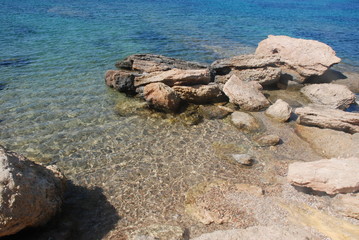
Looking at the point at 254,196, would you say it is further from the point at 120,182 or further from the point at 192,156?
the point at 120,182

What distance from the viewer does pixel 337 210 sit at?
21.8 feet

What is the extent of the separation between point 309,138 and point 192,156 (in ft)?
15.7

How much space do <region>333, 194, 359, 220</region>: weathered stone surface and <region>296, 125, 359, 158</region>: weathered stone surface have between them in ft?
9.19

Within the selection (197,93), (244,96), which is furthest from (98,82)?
(244,96)

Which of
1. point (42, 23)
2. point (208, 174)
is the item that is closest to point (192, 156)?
point (208, 174)

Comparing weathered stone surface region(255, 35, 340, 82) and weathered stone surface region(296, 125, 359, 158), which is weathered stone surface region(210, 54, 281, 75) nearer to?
weathered stone surface region(255, 35, 340, 82)

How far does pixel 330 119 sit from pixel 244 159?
14.4ft

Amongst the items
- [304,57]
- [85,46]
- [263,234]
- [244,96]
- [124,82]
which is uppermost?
[85,46]

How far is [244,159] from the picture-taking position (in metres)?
8.85

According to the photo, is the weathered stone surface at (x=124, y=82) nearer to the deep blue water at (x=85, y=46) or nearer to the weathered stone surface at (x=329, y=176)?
the deep blue water at (x=85, y=46)

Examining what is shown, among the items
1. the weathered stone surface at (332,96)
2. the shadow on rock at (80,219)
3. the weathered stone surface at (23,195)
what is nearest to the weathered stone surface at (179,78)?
the weathered stone surface at (332,96)

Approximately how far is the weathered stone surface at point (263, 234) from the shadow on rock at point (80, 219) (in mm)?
2443

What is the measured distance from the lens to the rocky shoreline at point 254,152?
Answer: 6.39 metres

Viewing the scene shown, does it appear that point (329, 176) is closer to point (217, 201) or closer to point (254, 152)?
point (254, 152)
